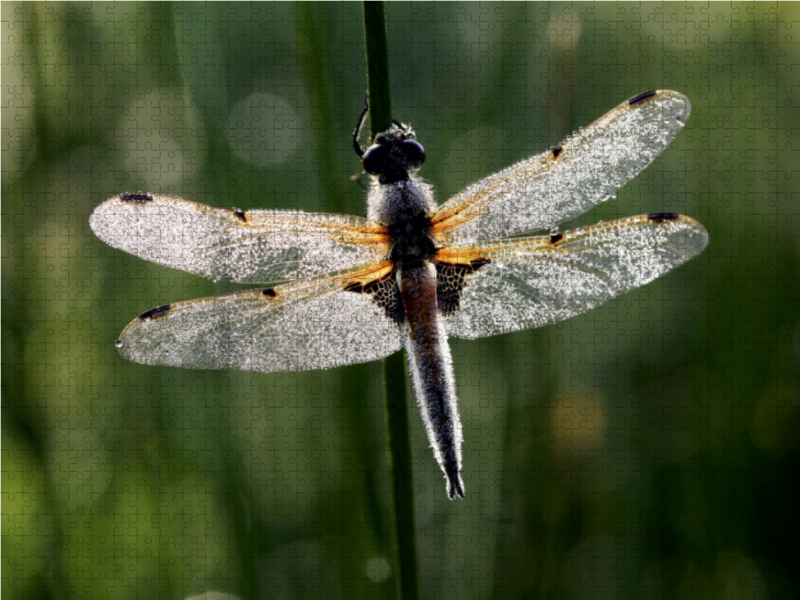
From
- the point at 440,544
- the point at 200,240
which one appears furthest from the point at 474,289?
the point at 440,544

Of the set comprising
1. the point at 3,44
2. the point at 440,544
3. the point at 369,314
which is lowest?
the point at 440,544

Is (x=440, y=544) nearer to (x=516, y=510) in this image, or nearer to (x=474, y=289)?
(x=516, y=510)

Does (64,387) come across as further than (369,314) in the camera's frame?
Yes

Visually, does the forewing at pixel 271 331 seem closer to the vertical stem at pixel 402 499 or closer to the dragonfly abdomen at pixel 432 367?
the dragonfly abdomen at pixel 432 367

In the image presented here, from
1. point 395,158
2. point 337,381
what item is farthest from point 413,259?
point 337,381

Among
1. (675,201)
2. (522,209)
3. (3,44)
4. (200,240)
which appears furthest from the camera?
(675,201)

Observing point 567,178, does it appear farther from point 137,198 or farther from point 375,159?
point 137,198
